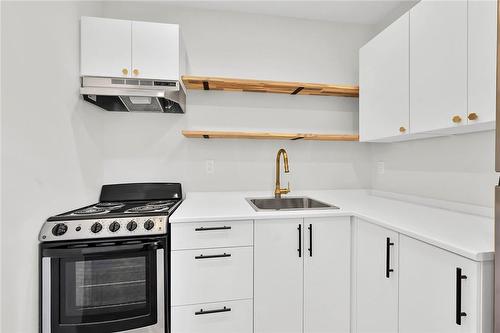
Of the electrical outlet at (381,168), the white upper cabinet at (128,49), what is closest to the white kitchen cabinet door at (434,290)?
the electrical outlet at (381,168)

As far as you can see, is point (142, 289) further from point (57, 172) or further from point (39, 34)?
point (39, 34)

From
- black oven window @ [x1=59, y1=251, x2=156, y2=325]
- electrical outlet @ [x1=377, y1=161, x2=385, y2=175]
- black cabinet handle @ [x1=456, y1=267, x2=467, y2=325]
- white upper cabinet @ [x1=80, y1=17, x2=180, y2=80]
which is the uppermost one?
white upper cabinet @ [x1=80, y1=17, x2=180, y2=80]

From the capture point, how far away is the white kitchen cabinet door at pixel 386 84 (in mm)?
1588

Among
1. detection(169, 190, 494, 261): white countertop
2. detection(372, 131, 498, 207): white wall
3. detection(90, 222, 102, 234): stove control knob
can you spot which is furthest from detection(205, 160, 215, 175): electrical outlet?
detection(372, 131, 498, 207): white wall

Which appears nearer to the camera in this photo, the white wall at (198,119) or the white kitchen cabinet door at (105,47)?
the white wall at (198,119)

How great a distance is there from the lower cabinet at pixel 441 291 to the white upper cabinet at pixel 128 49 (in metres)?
1.76

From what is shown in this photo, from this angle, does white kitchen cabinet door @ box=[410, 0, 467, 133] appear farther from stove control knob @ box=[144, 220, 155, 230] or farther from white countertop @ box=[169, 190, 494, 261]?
stove control knob @ box=[144, 220, 155, 230]

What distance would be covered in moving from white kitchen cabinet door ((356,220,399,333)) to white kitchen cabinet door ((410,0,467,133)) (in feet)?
2.23

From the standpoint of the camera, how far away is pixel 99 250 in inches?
53.5

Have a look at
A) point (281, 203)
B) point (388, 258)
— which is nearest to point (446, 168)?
point (388, 258)

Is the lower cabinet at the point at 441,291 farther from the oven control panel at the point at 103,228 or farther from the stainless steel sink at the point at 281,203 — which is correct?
the oven control panel at the point at 103,228

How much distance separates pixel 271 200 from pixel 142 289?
3.71 ft

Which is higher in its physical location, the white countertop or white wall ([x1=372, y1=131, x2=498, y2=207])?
white wall ([x1=372, y1=131, x2=498, y2=207])

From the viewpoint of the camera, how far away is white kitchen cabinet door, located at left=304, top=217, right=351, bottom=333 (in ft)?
5.10
